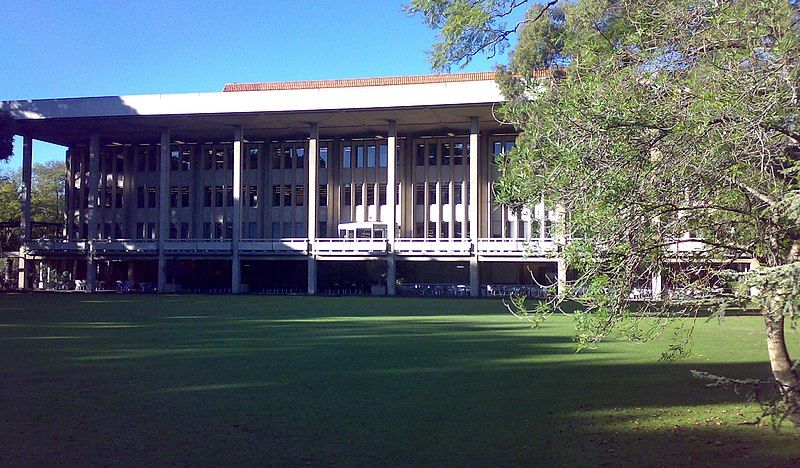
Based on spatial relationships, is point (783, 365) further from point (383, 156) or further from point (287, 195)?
point (287, 195)

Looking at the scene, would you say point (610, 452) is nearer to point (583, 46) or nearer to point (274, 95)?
point (583, 46)

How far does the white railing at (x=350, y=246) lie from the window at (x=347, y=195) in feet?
26.7

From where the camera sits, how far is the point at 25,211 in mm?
65125

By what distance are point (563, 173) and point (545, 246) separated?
209 centimetres

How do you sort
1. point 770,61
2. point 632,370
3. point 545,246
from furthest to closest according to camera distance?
point 632,370
point 545,246
point 770,61

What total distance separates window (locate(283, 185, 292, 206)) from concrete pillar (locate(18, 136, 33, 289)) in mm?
21555

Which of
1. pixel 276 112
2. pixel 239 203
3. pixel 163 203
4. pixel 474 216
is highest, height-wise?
pixel 276 112

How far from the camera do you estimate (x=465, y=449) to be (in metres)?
9.12

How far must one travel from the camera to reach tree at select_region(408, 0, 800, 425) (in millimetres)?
7641

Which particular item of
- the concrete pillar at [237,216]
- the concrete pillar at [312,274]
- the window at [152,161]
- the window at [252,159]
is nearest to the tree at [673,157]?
the concrete pillar at [312,274]

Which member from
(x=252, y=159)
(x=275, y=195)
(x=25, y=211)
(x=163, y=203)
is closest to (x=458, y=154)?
(x=275, y=195)

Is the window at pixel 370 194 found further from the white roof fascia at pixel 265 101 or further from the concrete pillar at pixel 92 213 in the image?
the concrete pillar at pixel 92 213

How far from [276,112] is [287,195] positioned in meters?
12.6

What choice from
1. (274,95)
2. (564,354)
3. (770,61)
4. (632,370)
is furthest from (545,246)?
(274,95)
